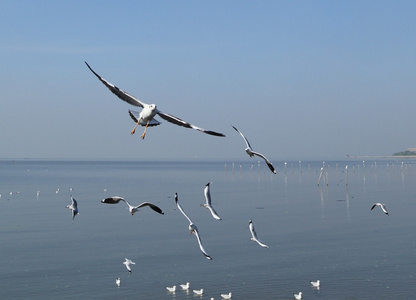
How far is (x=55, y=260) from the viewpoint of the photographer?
44.4 meters

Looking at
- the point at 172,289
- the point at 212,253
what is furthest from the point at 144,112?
the point at 212,253

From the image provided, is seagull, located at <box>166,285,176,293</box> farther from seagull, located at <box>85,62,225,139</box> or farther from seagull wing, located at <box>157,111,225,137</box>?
seagull wing, located at <box>157,111,225,137</box>

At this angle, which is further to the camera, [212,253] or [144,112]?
[212,253]

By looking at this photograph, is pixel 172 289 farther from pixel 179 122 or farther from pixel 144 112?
pixel 179 122

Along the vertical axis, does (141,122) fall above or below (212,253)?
above

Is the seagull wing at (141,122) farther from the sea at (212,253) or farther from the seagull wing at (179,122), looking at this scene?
the sea at (212,253)

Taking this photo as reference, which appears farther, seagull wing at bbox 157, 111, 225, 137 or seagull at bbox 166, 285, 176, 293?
seagull at bbox 166, 285, 176, 293

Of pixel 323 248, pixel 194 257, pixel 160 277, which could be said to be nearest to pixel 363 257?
pixel 323 248

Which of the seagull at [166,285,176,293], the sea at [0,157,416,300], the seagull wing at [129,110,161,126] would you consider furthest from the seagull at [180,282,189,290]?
the seagull wing at [129,110,161,126]

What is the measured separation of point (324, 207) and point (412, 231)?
84.4 ft

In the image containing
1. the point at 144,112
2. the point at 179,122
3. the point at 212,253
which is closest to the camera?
the point at 179,122

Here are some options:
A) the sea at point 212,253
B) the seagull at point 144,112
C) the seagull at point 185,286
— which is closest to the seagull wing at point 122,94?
the seagull at point 144,112

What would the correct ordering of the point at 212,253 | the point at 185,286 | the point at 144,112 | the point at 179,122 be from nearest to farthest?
the point at 179,122 < the point at 144,112 < the point at 185,286 < the point at 212,253

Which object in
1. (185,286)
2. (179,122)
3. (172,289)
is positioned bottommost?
(172,289)
